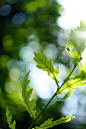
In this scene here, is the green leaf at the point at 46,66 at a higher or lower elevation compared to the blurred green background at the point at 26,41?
higher

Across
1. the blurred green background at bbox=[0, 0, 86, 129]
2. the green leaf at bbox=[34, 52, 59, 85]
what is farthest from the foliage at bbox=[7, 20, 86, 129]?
the blurred green background at bbox=[0, 0, 86, 129]

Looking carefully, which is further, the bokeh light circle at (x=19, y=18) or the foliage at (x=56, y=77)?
the bokeh light circle at (x=19, y=18)

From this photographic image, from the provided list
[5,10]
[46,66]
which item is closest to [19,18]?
[5,10]

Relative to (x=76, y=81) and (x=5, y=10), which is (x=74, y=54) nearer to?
(x=76, y=81)

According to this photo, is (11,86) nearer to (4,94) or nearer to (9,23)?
(4,94)

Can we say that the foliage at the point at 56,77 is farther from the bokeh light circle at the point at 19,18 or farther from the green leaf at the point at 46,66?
the bokeh light circle at the point at 19,18

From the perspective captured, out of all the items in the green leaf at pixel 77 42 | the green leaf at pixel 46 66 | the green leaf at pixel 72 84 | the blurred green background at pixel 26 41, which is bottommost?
the blurred green background at pixel 26 41

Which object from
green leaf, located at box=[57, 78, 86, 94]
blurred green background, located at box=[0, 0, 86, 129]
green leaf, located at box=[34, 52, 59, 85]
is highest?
green leaf, located at box=[34, 52, 59, 85]

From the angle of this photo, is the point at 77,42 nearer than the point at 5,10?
Yes

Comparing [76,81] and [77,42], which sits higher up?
[77,42]


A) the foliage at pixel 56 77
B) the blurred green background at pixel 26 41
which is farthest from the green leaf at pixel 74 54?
the blurred green background at pixel 26 41

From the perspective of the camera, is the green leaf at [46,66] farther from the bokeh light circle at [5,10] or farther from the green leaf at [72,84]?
the bokeh light circle at [5,10]

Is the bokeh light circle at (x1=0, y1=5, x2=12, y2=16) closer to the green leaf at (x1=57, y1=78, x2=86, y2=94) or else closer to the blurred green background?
the blurred green background

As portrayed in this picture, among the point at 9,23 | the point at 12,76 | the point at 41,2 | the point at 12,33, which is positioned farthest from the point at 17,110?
the point at 41,2
